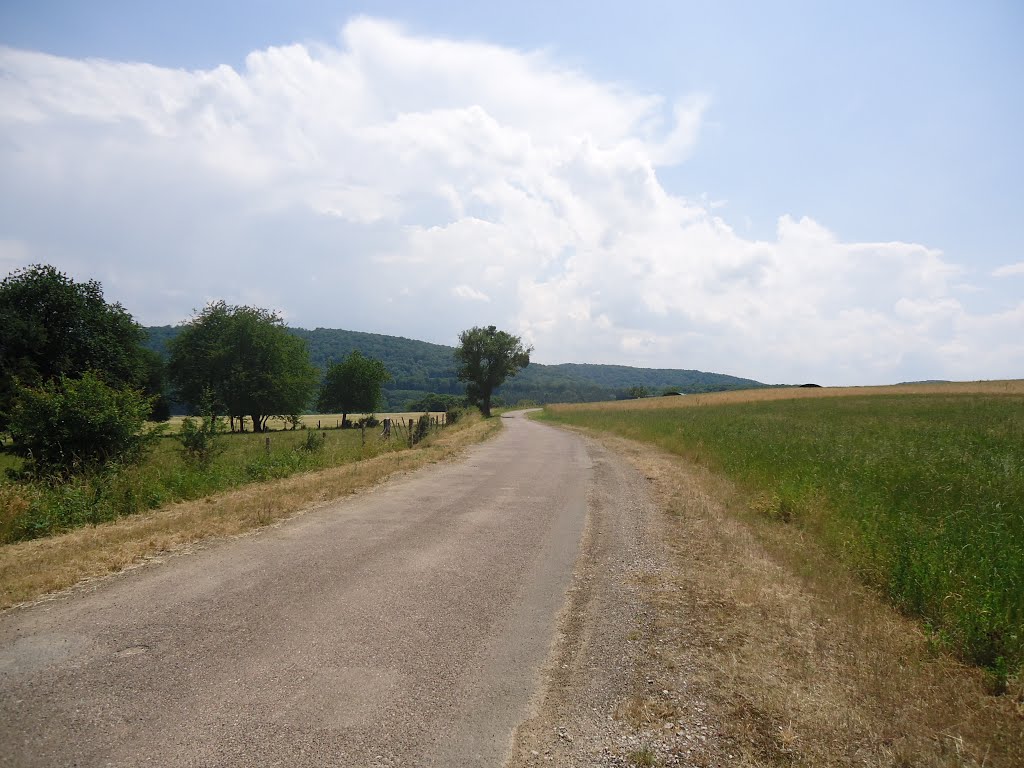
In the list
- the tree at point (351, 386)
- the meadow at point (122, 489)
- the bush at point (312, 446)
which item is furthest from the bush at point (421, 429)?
the tree at point (351, 386)

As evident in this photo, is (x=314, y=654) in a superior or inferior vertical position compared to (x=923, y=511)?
inferior

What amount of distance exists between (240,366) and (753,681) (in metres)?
64.6

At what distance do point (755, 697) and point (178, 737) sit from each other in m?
4.01

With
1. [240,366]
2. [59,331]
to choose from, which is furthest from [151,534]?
[240,366]

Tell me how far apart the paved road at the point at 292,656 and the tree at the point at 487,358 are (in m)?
65.0

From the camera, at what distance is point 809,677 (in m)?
4.54

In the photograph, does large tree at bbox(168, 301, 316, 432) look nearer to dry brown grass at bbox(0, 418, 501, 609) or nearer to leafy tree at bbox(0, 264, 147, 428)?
leafy tree at bbox(0, 264, 147, 428)

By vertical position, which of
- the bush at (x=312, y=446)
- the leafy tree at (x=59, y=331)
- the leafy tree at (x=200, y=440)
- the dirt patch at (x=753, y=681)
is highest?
the leafy tree at (x=59, y=331)

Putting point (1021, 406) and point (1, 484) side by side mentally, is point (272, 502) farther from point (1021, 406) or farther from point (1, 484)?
point (1021, 406)

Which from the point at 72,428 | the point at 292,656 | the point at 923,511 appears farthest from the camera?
the point at 72,428

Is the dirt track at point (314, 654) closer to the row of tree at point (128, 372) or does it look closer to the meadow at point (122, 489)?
the meadow at point (122, 489)

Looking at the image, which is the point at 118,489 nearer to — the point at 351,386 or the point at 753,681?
the point at 753,681

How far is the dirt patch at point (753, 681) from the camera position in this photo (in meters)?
3.67

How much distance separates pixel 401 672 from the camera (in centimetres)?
453
